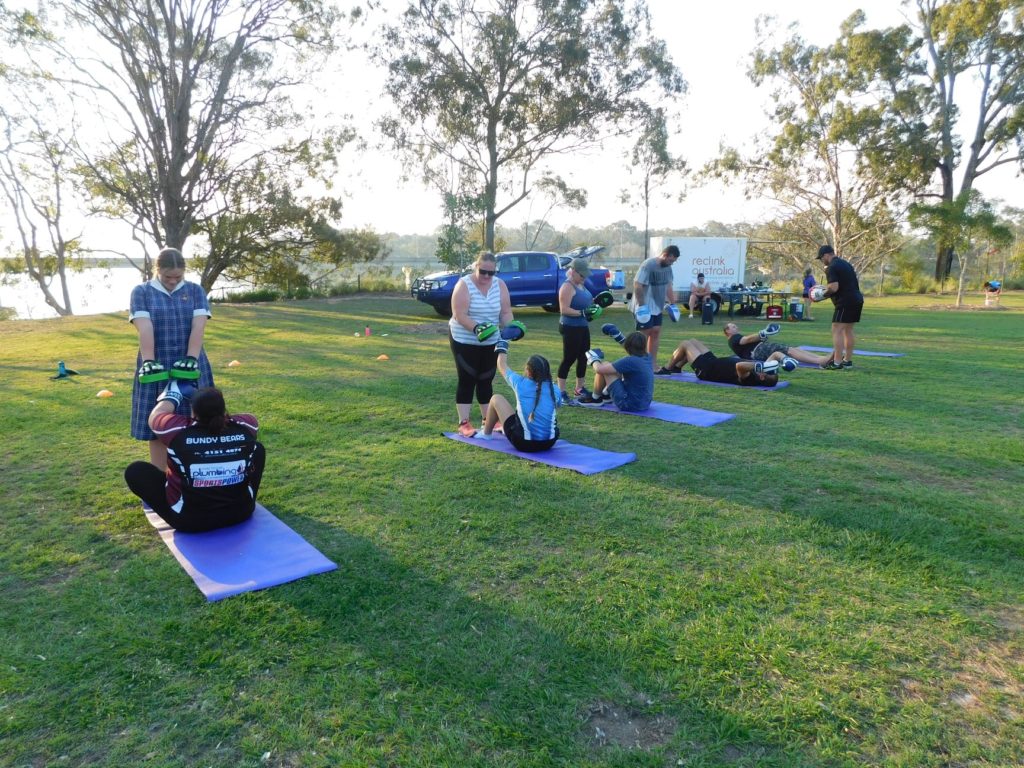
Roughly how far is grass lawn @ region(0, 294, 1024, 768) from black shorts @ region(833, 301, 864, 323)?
9.38 feet

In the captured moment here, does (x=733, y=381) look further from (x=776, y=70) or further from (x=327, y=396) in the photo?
(x=776, y=70)

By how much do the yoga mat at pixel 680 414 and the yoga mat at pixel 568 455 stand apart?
4.16ft

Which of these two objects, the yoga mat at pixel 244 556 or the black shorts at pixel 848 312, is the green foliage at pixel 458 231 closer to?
the black shorts at pixel 848 312

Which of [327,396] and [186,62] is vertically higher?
[186,62]

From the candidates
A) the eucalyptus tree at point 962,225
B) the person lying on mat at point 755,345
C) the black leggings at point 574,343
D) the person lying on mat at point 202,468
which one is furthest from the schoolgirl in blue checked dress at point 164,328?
the eucalyptus tree at point 962,225

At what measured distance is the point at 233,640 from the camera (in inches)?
102

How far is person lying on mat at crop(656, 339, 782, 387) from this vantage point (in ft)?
25.0

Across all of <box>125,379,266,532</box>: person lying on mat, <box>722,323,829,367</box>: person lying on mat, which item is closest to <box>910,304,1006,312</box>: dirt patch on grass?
<box>722,323,829,367</box>: person lying on mat

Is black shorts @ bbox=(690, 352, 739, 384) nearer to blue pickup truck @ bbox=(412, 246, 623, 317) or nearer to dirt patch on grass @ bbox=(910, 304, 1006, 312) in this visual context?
blue pickup truck @ bbox=(412, 246, 623, 317)

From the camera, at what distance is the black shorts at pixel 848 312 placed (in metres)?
8.33

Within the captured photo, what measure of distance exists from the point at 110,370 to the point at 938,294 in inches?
1171

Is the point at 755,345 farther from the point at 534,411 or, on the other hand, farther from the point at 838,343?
the point at 534,411

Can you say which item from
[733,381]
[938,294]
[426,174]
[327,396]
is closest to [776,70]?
[938,294]

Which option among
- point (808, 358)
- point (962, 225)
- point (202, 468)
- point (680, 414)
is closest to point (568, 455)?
point (680, 414)
